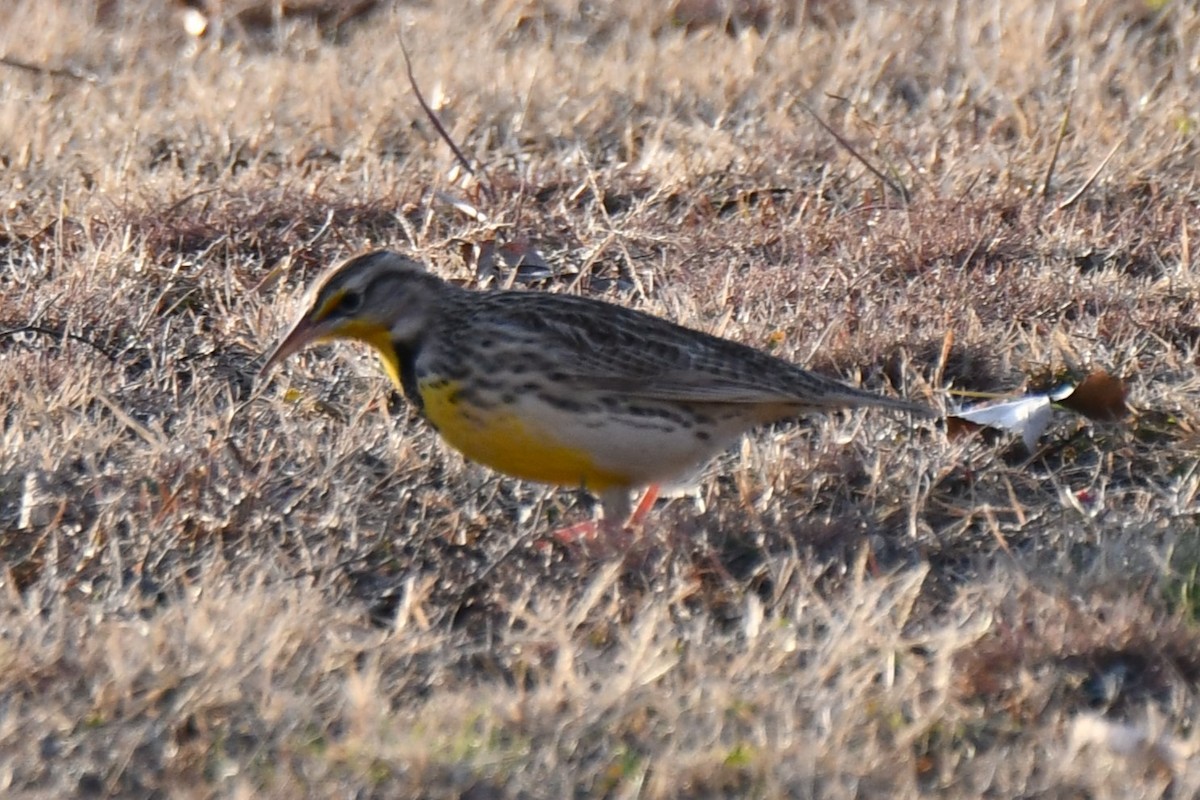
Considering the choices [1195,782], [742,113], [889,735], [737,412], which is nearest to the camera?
[1195,782]

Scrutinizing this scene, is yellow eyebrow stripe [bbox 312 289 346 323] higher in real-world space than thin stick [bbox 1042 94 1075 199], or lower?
higher

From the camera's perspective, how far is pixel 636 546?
4969mm

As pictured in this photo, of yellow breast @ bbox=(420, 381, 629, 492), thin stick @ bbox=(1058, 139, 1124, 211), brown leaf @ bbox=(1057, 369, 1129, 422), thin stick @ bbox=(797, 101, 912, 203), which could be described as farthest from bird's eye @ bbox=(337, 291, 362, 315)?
thin stick @ bbox=(1058, 139, 1124, 211)

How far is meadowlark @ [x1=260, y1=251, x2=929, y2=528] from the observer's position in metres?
5.08

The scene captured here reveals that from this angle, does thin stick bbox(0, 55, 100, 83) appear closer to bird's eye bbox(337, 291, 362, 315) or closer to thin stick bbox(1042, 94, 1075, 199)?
bird's eye bbox(337, 291, 362, 315)

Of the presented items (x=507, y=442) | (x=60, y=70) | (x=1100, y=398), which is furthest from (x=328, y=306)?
(x=60, y=70)

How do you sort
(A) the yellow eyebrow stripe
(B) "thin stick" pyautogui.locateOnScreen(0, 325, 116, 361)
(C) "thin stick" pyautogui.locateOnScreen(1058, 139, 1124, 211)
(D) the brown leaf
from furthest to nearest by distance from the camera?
(C) "thin stick" pyautogui.locateOnScreen(1058, 139, 1124, 211) → (B) "thin stick" pyautogui.locateOnScreen(0, 325, 116, 361) → (D) the brown leaf → (A) the yellow eyebrow stripe

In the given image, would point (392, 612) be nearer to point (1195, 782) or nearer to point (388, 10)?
point (1195, 782)

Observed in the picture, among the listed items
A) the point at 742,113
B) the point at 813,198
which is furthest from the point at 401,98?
the point at 813,198

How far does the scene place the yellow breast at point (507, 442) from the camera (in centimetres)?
503

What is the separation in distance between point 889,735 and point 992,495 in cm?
150

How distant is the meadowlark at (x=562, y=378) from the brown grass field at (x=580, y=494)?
203 mm

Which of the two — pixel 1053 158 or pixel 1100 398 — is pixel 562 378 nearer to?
pixel 1100 398

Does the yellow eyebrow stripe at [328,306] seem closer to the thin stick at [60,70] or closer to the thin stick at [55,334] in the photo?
the thin stick at [55,334]
